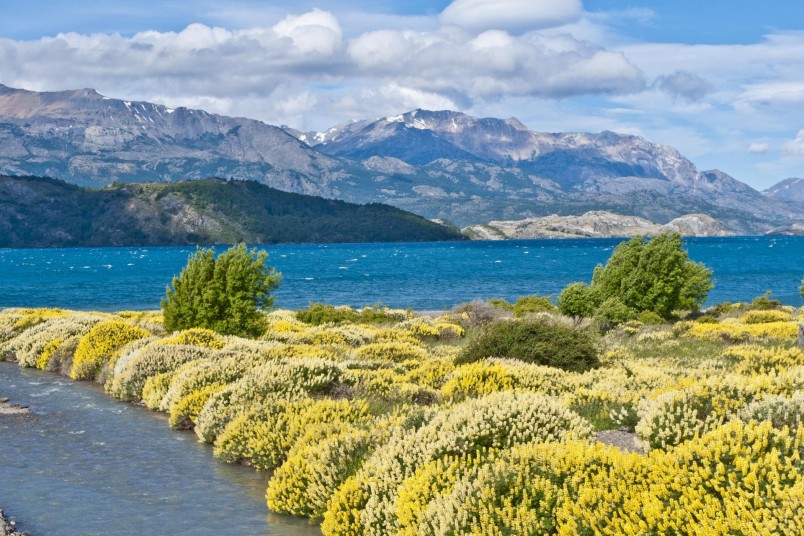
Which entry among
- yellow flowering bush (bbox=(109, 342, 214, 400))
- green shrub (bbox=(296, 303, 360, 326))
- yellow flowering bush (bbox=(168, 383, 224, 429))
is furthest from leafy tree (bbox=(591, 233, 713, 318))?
yellow flowering bush (bbox=(168, 383, 224, 429))

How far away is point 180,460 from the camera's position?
13.8 m

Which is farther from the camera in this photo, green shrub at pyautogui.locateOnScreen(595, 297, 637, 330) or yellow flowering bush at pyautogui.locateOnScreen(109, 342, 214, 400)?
green shrub at pyautogui.locateOnScreen(595, 297, 637, 330)

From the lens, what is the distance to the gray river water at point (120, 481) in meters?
10.3

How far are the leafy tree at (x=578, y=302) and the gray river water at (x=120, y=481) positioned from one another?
34612 millimetres

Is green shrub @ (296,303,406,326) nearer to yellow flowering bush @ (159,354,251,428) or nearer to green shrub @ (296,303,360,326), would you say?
green shrub @ (296,303,360,326)

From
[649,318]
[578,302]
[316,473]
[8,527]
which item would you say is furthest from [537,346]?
[649,318]

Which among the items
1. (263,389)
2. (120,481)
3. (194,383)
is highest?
(263,389)

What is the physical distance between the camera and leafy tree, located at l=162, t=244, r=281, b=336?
2886 cm

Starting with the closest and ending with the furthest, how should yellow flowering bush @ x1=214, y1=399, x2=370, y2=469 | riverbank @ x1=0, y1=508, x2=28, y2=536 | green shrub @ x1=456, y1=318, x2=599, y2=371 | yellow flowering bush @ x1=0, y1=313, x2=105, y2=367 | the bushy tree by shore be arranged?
riverbank @ x1=0, y1=508, x2=28, y2=536
yellow flowering bush @ x1=214, y1=399, x2=370, y2=469
green shrub @ x1=456, y1=318, x2=599, y2=371
yellow flowering bush @ x1=0, y1=313, x2=105, y2=367
the bushy tree by shore

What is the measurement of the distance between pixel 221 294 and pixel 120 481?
17062mm

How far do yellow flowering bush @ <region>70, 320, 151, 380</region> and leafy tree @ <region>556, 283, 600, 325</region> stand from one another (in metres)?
29.7

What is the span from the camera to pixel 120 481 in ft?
40.2

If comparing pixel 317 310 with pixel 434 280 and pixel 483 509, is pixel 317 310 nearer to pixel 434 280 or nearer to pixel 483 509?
pixel 483 509

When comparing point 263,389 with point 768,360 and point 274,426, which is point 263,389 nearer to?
point 274,426
